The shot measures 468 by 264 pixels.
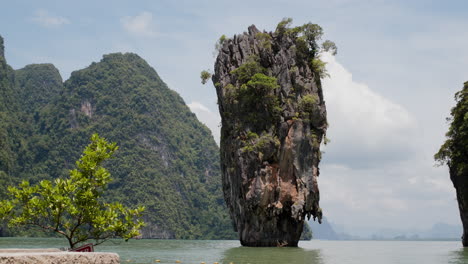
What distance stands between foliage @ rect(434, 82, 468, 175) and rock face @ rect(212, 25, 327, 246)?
9.33 metres

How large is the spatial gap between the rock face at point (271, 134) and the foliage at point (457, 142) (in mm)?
9334

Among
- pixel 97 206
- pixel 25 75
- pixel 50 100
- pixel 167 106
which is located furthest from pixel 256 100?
pixel 25 75

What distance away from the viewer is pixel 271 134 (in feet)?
119

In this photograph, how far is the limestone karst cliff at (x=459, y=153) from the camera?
1426 inches

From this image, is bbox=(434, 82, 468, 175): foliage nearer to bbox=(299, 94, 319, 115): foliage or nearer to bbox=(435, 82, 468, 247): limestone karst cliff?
bbox=(435, 82, 468, 247): limestone karst cliff

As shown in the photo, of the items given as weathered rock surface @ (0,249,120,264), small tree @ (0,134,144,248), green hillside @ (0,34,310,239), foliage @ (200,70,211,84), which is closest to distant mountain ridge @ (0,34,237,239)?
green hillside @ (0,34,310,239)

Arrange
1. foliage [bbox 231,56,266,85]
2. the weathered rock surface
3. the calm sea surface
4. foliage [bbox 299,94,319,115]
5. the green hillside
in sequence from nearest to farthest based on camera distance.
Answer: the weathered rock surface, the calm sea surface, foliage [bbox 299,94,319,115], foliage [bbox 231,56,266,85], the green hillside

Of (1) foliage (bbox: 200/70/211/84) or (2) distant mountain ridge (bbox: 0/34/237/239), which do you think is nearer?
(1) foliage (bbox: 200/70/211/84)

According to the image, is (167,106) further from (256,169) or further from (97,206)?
(97,206)

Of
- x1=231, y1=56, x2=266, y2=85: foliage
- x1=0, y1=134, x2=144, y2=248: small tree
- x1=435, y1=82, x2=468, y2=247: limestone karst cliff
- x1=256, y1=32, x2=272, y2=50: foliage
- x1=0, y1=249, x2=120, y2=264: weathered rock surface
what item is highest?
x1=256, y1=32, x2=272, y2=50: foliage

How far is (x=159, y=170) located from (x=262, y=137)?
88.7m

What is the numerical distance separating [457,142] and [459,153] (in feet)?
4.33

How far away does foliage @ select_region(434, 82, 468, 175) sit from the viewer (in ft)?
118

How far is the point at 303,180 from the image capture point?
35.5 metres
